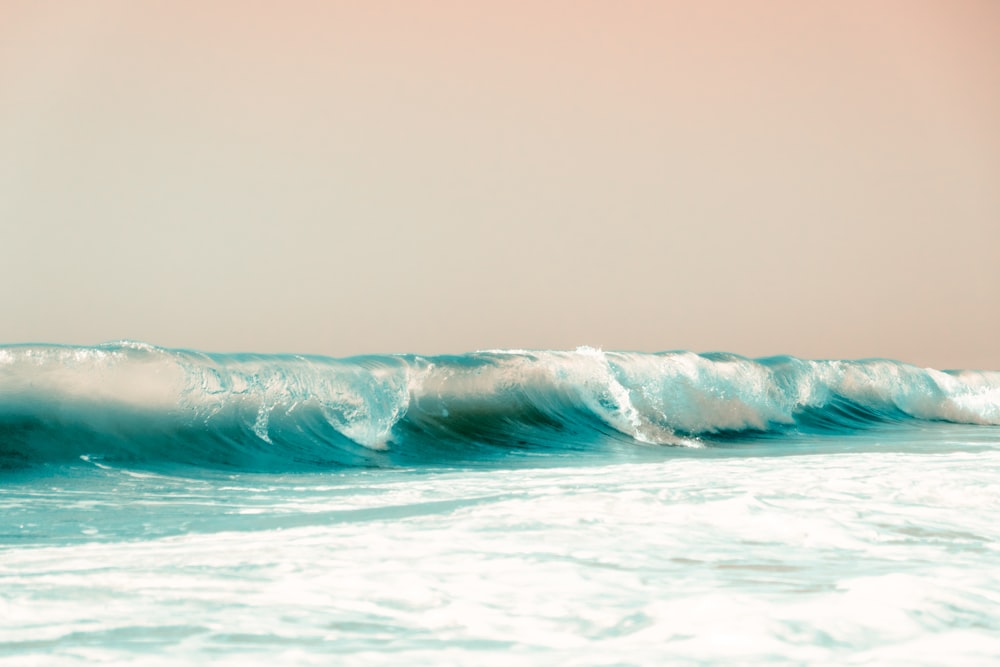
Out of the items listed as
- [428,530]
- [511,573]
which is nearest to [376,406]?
[428,530]

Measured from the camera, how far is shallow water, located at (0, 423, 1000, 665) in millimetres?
1450

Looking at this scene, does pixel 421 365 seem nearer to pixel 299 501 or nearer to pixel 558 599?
pixel 299 501

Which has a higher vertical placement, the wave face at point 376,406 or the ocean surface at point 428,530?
the wave face at point 376,406

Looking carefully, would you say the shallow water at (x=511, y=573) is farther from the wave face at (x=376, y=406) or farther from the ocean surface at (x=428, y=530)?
the wave face at (x=376, y=406)

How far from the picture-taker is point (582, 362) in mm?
7746

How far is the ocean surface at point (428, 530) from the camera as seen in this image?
149 centimetres

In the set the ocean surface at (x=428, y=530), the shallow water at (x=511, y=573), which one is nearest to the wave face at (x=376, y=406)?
the ocean surface at (x=428, y=530)

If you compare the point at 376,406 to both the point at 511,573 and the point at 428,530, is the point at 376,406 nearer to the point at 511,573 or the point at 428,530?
the point at 428,530

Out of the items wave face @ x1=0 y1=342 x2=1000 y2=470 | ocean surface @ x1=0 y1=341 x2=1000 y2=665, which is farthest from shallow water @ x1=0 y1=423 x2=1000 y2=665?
wave face @ x1=0 y1=342 x2=1000 y2=470

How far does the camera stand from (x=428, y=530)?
248 cm

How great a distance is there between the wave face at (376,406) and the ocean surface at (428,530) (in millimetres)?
22

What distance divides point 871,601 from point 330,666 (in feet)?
2.87

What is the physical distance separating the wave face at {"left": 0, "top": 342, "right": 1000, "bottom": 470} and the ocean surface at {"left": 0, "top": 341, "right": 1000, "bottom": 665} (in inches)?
0.9

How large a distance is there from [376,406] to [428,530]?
11.6 ft
